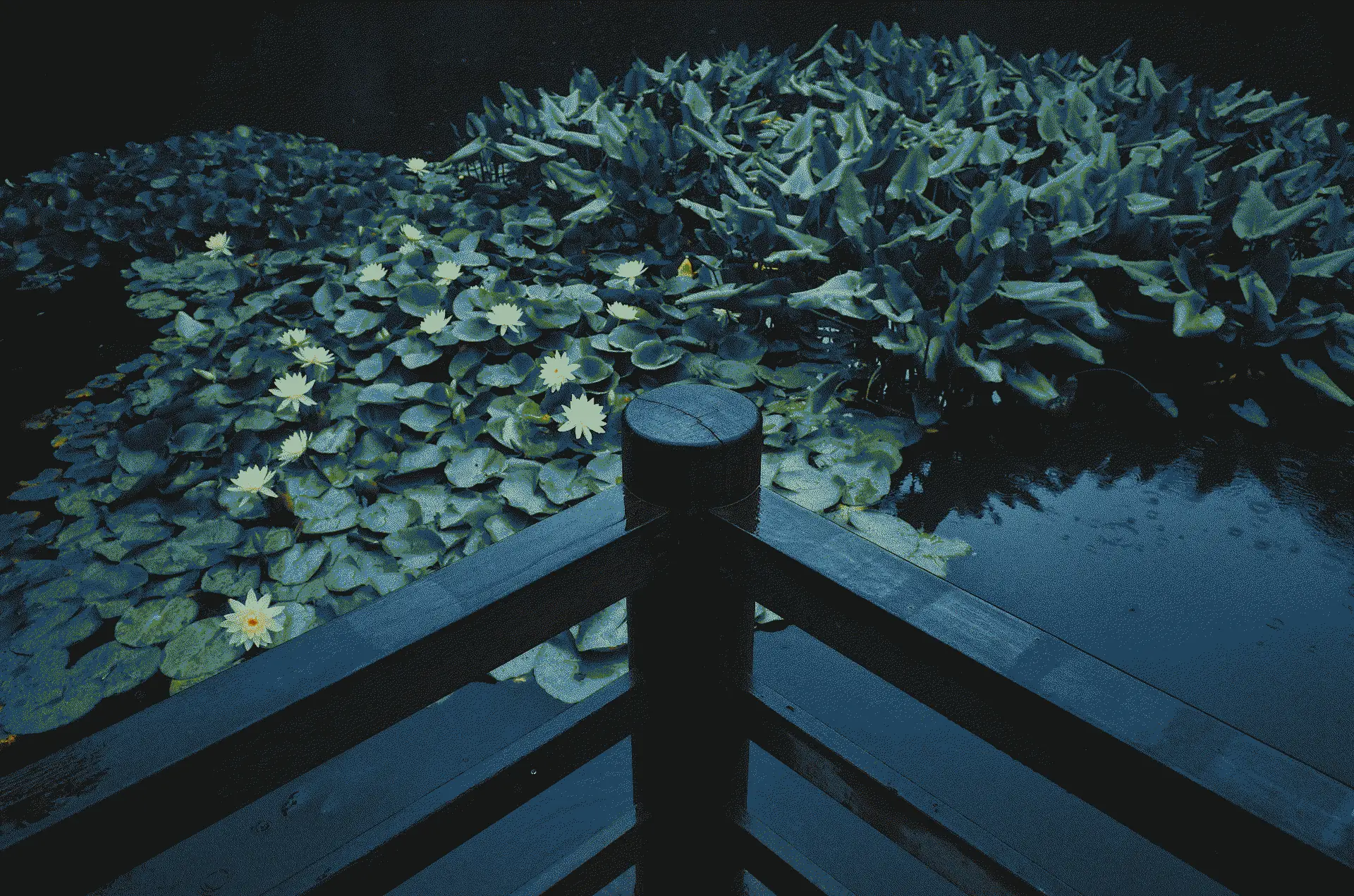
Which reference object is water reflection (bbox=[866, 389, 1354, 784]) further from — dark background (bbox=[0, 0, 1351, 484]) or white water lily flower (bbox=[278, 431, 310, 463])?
dark background (bbox=[0, 0, 1351, 484])

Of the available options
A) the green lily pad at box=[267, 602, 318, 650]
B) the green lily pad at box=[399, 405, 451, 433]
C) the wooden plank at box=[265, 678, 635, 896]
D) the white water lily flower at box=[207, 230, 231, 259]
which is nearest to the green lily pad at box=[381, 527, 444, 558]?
the green lily pad at box=[267, 602, 318, 650]

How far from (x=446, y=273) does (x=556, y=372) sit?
2.70 feet

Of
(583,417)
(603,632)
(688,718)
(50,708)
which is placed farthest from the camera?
(583,417)

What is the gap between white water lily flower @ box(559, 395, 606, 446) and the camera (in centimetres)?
229

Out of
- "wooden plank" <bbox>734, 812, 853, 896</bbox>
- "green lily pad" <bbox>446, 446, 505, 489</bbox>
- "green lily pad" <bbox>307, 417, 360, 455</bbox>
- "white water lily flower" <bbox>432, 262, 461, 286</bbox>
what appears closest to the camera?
"wooden plank" <bbox>734, 812, 853, 896</bbox>

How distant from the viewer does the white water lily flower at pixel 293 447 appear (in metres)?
2.29

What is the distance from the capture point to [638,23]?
7008mm

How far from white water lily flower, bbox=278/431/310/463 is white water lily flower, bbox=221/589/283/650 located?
0.58m

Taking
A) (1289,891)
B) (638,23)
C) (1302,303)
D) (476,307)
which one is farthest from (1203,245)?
(638,23)

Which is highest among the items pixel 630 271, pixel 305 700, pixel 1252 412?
pixel 305 700

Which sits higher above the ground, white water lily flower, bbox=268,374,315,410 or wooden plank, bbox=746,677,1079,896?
wooden plank, bbox=746,677,1079,896

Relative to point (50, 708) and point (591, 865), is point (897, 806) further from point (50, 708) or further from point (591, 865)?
point (50, 708)

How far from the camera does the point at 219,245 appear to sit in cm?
370

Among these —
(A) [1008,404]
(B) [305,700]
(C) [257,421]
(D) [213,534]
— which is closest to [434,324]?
(C) [257,421]
